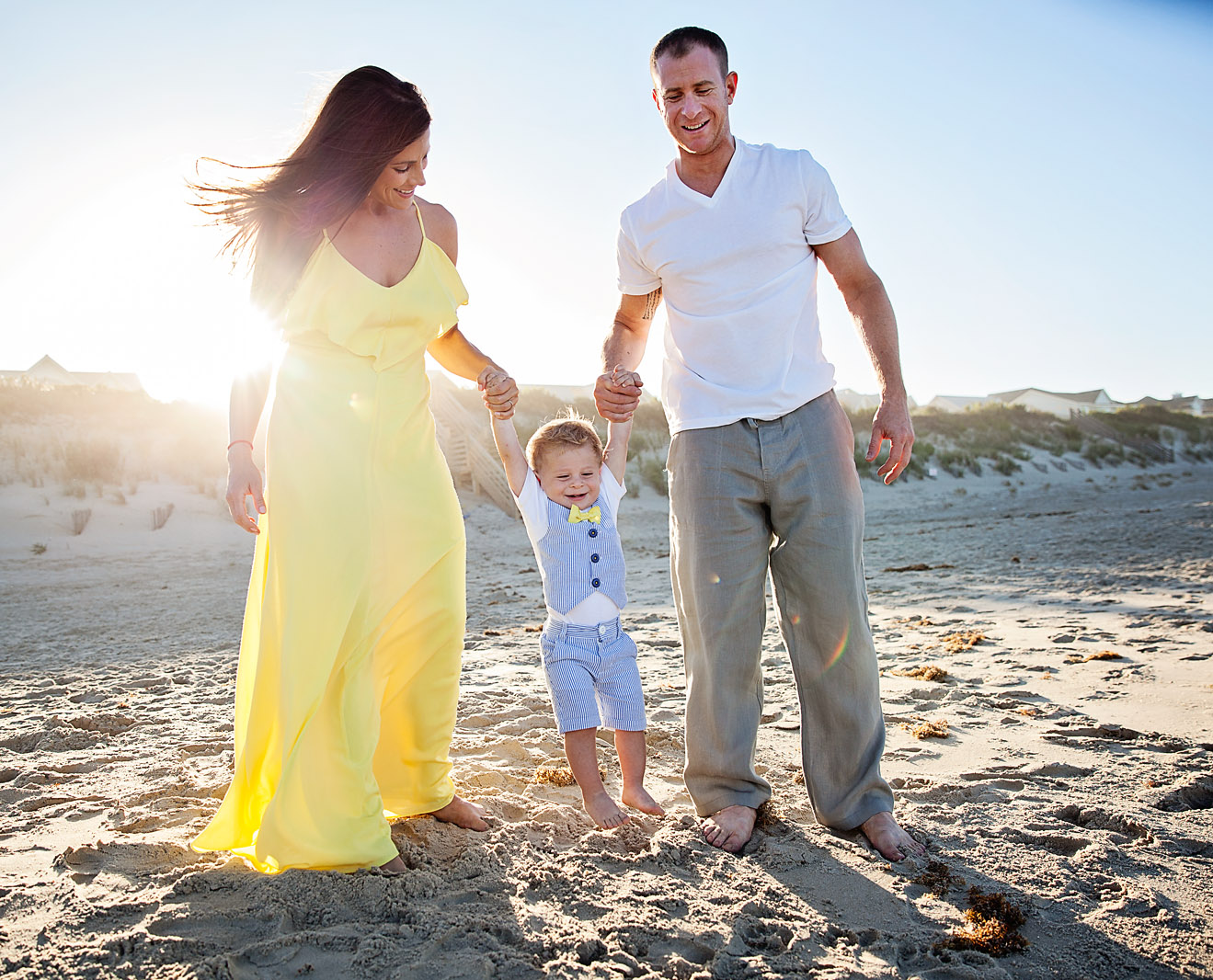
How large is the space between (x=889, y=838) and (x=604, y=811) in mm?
822

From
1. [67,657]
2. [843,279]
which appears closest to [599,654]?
[843,279]

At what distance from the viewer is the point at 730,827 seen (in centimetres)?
248

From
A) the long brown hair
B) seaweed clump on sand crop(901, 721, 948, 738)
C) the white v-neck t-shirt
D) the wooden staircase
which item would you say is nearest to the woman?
the long brown hair

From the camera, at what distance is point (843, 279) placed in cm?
271

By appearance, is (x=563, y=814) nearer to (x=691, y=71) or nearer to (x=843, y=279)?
(x=843, y=279)

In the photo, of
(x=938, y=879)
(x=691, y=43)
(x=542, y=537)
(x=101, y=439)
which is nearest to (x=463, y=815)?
(x=542, y=537)

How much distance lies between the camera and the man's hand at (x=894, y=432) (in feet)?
8.37

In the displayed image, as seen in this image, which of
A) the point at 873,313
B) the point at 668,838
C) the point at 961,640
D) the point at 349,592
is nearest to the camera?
the point at 349,592

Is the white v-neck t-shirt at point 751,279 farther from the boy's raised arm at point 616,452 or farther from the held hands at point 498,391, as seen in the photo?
the held hands at point 498,391

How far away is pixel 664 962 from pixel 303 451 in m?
1.57

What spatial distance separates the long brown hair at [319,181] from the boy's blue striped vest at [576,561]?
1.10 meters

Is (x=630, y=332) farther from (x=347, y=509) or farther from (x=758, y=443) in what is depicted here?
(x=347, y=509)

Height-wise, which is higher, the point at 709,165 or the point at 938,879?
the point at 709,165

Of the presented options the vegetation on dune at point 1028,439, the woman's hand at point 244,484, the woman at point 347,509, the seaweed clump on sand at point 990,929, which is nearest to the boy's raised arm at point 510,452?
the woman at point 347,509
